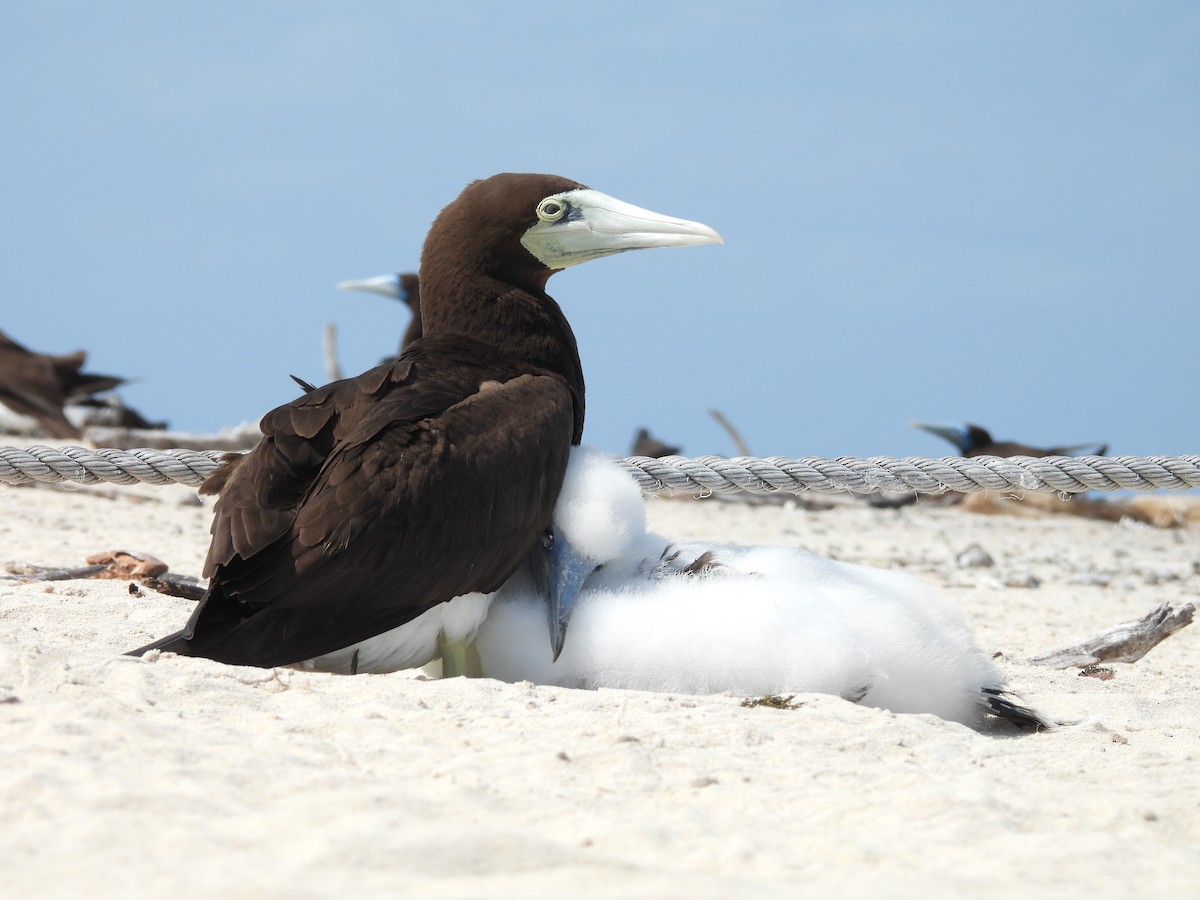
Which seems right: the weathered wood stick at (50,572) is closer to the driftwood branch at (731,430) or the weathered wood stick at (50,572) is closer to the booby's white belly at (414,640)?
the booby's white belly at (414,640)

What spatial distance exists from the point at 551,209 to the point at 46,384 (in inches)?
438

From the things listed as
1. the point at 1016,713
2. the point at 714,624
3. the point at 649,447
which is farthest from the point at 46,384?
the point at 1016,713

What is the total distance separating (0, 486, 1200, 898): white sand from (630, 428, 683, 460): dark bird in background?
385 inches

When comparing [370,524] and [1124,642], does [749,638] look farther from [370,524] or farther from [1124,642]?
[1124,642]

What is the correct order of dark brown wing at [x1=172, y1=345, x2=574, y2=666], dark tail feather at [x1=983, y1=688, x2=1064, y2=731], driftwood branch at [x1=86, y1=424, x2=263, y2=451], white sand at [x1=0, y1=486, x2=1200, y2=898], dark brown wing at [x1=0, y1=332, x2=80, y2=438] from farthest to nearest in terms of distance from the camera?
dark brown wing at [x1=0, y1=332, x2=80, y2=438] < driftwood branch at [x1=86, y1=424, x2=263, y2=451] < dark tail feather at [x1=983, y1=688, x2=1064, y2=731] < dark brown wing at [x1=172, y1=345, x2=574, y2=666] < white sand at [x1=0, y1=486, x2=1200, y2=898]

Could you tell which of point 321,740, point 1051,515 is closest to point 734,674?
point 321,740

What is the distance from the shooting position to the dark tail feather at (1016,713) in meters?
3.96

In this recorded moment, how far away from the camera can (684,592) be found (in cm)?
397

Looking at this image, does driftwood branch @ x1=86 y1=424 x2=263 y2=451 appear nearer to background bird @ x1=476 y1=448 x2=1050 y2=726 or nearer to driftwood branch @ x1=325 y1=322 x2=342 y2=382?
driftwood branch @ x1=325 y1=322 x2=342 y2=382

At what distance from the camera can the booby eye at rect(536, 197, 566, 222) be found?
185 inches

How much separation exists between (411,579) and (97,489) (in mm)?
7805

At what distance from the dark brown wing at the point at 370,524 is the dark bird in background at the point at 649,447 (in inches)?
377

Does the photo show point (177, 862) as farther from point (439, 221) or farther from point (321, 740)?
point (439, 221)

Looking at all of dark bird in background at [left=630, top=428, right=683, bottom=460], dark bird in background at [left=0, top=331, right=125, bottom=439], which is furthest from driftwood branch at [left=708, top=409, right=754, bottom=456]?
dark bird in background at [left=0, top=331, right=125, bottom=439]
